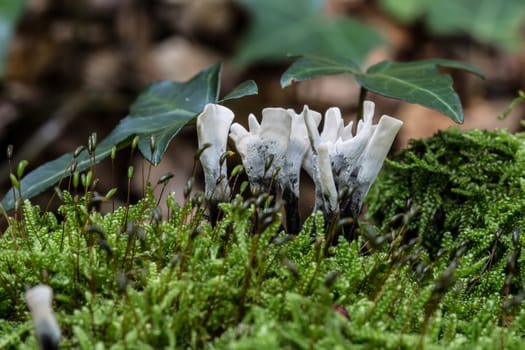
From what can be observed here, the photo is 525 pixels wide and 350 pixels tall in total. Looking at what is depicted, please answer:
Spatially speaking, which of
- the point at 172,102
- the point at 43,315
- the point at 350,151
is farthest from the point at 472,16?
the point at 43,315

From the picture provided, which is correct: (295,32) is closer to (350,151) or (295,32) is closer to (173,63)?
(173,63)

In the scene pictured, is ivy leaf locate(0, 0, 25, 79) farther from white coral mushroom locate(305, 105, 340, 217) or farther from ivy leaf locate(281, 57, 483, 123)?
white coral mushroom locate(305, 105, 340, 217)

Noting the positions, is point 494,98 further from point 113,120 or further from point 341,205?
point 341,205

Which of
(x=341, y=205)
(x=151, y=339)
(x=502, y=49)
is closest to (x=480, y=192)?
(x=341, y=205)

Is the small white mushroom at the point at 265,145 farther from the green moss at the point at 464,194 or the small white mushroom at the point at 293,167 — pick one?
the green moss at the point at 464,194

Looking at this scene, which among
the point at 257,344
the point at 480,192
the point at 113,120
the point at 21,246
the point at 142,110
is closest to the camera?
the point at 257,344

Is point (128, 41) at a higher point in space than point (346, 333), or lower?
higher

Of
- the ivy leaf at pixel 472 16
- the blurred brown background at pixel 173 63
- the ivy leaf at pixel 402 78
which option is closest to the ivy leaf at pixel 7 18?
the blurred brown background at pixel 173 63
